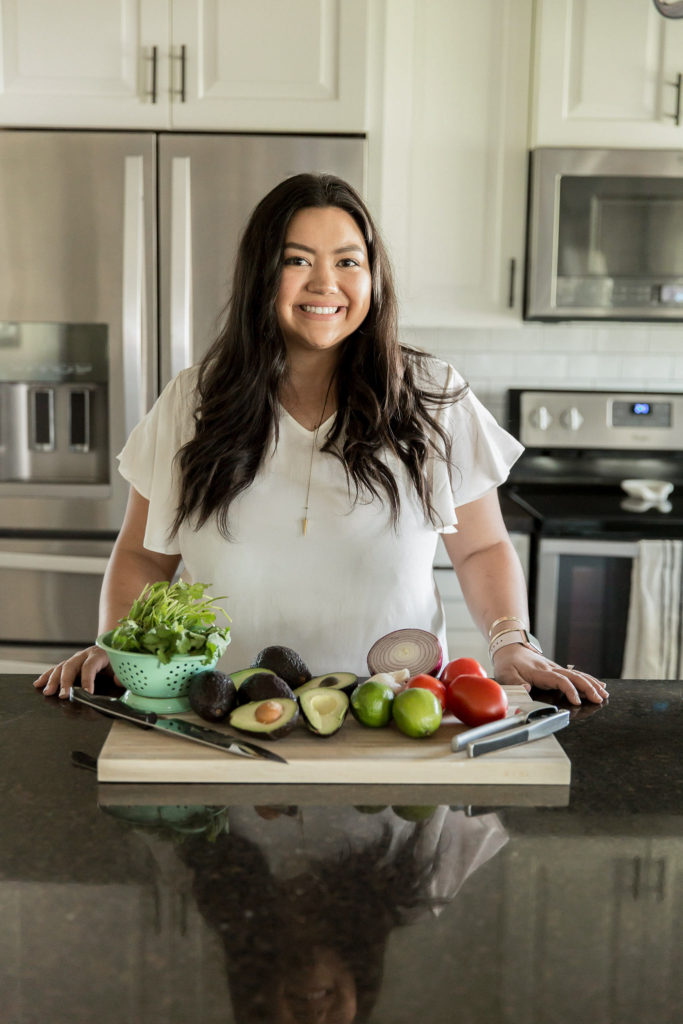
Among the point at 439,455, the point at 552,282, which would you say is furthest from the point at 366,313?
the point at 552,282

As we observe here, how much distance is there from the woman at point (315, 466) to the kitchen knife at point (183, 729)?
1.39ft

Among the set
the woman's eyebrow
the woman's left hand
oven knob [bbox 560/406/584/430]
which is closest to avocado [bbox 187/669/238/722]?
the woman's left hand

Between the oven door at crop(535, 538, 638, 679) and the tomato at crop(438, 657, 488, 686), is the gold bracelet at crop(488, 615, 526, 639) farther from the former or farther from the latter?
the oven door at crop(535, 538, 638, 679)

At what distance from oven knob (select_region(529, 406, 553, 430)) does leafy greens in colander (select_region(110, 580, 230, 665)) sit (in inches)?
84.8

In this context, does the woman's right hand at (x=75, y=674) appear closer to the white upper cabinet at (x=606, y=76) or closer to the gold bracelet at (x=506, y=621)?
the gold bracelet at (x=506, y=621)

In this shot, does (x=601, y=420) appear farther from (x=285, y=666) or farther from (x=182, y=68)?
(x=285, y=666)

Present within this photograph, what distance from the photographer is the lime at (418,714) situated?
3.48ft

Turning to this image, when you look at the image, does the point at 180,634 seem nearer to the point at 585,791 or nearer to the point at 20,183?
the point at 585,791

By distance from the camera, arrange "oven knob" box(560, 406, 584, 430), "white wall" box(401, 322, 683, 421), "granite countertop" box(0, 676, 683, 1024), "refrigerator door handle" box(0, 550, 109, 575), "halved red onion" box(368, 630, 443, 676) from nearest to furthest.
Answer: "granite countertop" box(0, 676, 683, 1024)
"halved red onion" box(368, 630, 443, 676)
"refrigerator door handle" box(0, 550, 109, 575)
"oven knob" box(560, 406, 584, 430)
"white wall" box(401, 322, 683, 421)

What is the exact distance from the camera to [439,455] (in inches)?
62.2

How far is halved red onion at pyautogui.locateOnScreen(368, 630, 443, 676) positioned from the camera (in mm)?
1233

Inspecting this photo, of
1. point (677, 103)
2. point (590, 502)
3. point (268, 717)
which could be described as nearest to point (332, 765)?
point (268, 717)

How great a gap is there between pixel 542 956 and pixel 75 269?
2234 millimetres

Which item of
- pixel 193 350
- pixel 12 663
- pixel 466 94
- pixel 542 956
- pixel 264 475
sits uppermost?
pixel 466 94
